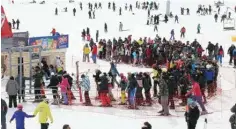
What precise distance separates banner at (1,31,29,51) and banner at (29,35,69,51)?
40 centimetres

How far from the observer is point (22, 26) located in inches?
1732

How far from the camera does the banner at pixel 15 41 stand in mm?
20548

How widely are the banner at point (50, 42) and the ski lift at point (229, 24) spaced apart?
22.0 metres

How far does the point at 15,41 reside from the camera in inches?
846

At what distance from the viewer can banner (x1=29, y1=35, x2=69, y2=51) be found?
22.4m

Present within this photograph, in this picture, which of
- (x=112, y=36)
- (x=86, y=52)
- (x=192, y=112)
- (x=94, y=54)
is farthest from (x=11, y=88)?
(x=112, y=36)

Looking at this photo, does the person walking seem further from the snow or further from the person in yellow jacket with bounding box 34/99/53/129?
the person in yellow jacket with bounding box 34/99/53/129

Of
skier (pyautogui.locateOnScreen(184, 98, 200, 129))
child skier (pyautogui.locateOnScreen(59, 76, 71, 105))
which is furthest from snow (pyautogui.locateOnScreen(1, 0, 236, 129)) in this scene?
skier (pyautogui.locateOnScreen(184, 98, 200, 129))

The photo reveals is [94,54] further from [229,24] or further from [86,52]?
[229,24]

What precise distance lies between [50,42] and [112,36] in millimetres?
16559

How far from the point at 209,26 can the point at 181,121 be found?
30276mm

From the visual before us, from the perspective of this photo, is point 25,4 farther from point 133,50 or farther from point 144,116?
point 144,116

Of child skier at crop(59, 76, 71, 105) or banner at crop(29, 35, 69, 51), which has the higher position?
banner at crop(29, 35, 69, 51)

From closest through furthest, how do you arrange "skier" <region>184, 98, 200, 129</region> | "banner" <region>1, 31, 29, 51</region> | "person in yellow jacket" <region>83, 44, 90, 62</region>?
"skier" <region>184, 98, 200, 129</region> < "banner" <region>1, 31, 29, 51</region> < "person in yellow jacket" <region>83, 44, 90, 62</region>
